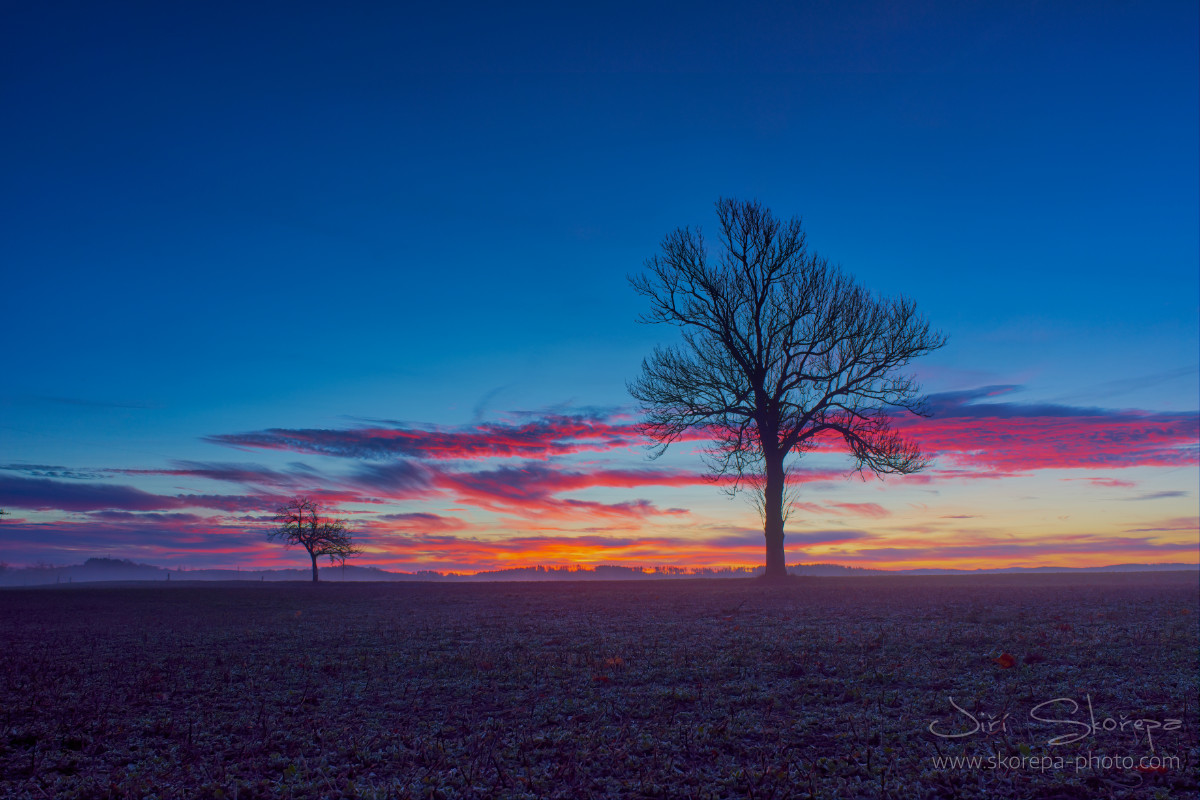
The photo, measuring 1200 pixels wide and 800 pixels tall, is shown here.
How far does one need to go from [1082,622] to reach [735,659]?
764cm

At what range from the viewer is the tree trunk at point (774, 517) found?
26.4 m

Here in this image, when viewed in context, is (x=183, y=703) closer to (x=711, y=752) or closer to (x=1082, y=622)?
(x=711, y=752)

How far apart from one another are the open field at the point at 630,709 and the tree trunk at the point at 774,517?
11.5 meters

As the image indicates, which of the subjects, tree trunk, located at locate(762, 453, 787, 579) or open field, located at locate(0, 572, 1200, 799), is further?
tree trunk, located at locate(762, 453, 787, 579)

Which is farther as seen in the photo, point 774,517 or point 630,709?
point 774,517

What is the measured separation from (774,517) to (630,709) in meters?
20.0

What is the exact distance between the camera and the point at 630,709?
769cm

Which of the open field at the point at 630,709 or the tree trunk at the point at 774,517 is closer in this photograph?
the open field at the point at 630,709

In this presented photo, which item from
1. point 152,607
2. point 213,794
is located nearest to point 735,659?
point 213,794

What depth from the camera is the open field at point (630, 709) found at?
18.7 feet

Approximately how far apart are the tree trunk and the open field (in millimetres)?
11536

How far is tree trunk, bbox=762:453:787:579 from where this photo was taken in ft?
86.5

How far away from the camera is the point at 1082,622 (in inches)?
500

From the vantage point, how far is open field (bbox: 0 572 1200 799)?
18.7ft
